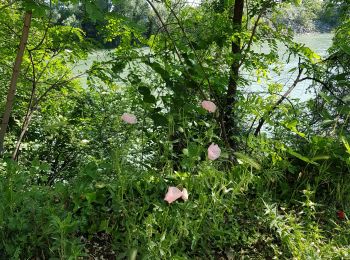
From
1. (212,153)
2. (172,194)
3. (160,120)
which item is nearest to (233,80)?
(160,120)

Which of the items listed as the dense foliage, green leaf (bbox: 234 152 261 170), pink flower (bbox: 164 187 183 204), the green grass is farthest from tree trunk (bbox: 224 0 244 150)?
pink flower (bbox: 164 187 183 204)

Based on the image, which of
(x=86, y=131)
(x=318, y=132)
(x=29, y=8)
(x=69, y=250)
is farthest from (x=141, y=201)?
(x=86, y=131)

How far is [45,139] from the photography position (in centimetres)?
362

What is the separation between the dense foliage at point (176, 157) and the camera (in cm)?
159

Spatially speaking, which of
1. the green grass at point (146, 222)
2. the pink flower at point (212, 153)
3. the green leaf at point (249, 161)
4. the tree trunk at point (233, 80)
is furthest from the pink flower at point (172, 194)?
the tree trunk at point (233, 80)

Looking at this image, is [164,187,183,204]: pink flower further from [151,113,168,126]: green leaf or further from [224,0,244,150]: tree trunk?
[224,0,244,150]: tree trunk

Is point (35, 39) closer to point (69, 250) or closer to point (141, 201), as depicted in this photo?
point (141, 201)

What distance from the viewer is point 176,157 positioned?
202 centimetres

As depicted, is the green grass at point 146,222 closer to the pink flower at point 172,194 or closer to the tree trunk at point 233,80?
the pink flower at point 172,194

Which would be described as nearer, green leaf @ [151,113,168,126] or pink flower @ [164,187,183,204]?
pink flower @ [164,187,183,204]

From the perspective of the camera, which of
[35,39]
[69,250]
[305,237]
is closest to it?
[69,250]

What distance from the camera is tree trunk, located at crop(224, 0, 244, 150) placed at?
2611mm

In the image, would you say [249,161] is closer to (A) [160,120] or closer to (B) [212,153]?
(B) [212,153]

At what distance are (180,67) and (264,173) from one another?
2.48 feet
